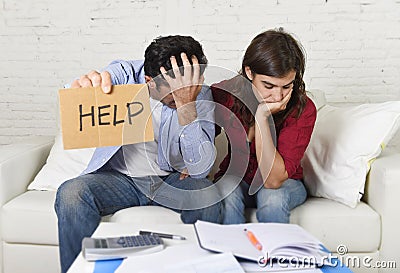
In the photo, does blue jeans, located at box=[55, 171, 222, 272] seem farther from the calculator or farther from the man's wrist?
the calculator

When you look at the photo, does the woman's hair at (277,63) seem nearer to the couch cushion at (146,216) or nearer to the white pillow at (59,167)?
the couch cushion at (146,216)

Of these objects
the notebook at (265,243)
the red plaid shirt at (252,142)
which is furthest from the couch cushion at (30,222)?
the notebook at (265,243)

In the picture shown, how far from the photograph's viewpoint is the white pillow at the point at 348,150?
85.4 inches

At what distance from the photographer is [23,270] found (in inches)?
86.9

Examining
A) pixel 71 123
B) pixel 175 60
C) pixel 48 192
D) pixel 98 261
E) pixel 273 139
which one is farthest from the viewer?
pixel 48 192

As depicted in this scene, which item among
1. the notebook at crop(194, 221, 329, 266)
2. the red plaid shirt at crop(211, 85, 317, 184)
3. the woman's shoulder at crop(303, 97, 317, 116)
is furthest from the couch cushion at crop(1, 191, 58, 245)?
the woman's shoulder at crop(303, 97, 317, 116)

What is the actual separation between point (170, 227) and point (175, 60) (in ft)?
1.80

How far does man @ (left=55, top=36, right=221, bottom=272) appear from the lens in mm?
1943

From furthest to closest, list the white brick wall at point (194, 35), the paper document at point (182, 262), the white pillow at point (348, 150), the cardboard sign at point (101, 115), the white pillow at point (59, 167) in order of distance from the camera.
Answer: the white brick wall at point (194, 35), the white pillow at point (59, 167), the white pillow at point (348, 150), the cardboard sign at point (101, 115), the paper document at point (182, 262)

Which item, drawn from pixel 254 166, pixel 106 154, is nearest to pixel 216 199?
pixel 254 166

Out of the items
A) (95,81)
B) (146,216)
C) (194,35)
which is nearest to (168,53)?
(95,81)

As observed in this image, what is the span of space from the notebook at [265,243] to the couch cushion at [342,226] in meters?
0.48

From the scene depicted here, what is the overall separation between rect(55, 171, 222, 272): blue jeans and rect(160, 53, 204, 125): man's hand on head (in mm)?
264

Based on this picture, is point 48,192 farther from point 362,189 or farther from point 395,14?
point 395,14
